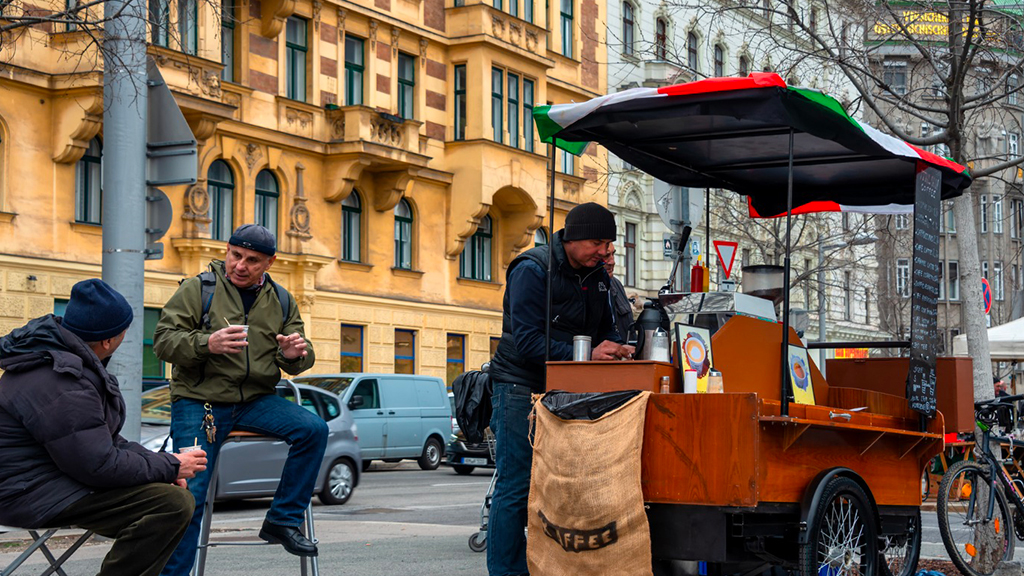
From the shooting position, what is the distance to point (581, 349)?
7016mm

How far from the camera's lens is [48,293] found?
25.7 meters

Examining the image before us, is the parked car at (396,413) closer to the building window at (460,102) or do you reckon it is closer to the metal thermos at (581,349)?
the building window at (460,102)

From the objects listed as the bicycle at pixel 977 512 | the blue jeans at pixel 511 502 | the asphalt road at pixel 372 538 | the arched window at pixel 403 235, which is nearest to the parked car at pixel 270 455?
the asphalt road at pixel 372 538

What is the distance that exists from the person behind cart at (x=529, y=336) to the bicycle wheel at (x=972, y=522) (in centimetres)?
327

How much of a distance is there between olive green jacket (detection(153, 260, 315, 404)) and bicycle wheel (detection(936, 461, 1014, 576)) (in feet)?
15.7

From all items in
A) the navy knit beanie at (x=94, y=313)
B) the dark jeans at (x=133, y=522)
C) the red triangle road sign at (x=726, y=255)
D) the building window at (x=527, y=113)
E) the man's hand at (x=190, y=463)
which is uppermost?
the building window at (x=527, y=113)

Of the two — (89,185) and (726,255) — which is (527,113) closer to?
Result: (89,185)

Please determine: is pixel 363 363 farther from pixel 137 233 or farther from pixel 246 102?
pixel 137 233

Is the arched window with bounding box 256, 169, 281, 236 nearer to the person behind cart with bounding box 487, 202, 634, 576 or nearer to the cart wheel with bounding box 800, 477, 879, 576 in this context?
the person behind cart with bounding box 487, 202, 634, 576

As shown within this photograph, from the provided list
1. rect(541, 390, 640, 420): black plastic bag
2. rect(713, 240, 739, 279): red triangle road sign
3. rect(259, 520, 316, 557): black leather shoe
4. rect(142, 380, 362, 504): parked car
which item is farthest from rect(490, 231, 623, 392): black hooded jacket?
rect(713, 240, 739, 279): red triangle road sign

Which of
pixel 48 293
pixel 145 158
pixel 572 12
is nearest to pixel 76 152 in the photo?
pixel 48 293

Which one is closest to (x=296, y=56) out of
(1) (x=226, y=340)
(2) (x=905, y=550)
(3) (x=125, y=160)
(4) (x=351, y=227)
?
(4) (x=351, y=227)

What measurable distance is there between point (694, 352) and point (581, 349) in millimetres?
583

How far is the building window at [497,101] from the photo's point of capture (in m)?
36.3
